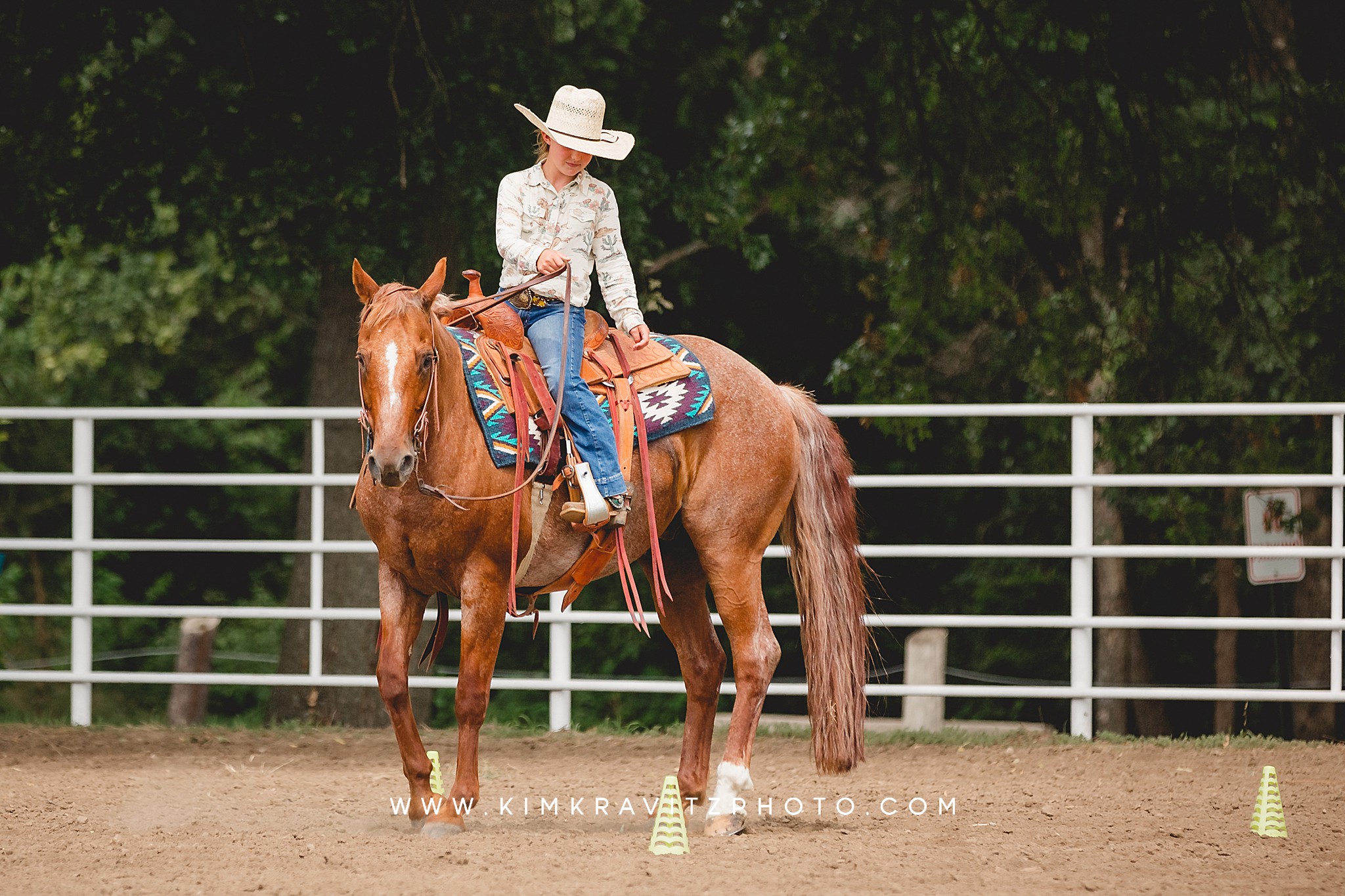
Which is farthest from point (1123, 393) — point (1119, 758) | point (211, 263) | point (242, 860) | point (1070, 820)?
point (211, 263)

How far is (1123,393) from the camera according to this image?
31.8 feet

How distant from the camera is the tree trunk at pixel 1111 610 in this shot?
13.2 metres

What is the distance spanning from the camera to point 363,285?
489 cm

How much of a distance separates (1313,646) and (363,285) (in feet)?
32.4

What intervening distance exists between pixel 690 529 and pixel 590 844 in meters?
1.34

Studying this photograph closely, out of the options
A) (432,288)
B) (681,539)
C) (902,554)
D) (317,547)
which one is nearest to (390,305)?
(432,288)

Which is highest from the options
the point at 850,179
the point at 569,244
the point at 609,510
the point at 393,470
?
the point at 850,179

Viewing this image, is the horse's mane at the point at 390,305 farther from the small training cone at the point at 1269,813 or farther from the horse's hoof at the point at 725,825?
the small training cone at the point at 1269,813

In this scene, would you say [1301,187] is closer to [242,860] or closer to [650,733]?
[650,733]

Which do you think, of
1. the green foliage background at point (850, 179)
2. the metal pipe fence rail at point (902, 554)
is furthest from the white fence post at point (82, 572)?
the green foliage background at point (850, 179)

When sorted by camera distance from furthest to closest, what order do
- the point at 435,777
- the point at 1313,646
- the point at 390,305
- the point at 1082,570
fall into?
the point at 1313,646 → the point at 1082,570 → the point at 435,777 → the point at 390,305

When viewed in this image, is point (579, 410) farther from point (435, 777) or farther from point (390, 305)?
point (435, 777)

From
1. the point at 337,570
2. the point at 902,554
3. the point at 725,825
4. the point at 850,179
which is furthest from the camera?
the point at 850,179

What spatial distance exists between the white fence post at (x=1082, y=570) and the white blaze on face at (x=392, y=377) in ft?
14.9
